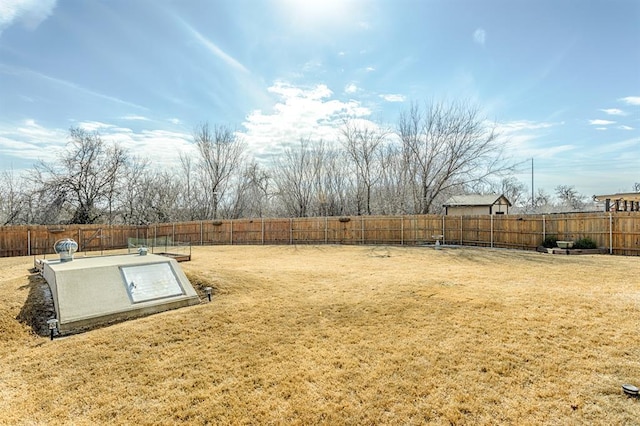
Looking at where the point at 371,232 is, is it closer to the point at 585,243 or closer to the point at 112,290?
the point at 585,243

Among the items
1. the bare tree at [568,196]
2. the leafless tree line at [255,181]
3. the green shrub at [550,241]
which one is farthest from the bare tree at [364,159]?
the bare tree at [568,196]

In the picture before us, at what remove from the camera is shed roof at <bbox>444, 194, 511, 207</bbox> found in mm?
22141

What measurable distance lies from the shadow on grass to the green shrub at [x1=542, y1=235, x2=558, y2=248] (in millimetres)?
14877

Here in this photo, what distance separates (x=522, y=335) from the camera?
4148mm

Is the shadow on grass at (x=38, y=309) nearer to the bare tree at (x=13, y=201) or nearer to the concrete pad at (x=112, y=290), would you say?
the concrete pad at (x=112, y=290)

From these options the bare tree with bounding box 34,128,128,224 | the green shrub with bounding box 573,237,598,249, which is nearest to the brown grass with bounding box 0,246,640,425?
the green shrub with bounding box 573,237,598,249

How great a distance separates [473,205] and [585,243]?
1064cm

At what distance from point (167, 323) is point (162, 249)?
6.92 metres

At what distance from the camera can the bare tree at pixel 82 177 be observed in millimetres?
23047

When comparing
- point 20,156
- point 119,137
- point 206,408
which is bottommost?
point 206,408

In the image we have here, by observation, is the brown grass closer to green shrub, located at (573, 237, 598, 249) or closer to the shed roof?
green shrub, located at (573, 237, 598, 249)

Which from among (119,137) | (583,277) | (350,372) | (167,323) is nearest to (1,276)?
(167,323)

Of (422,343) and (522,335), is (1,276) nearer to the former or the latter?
(422,343)

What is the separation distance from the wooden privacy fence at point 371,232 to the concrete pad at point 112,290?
5340 millimetres
